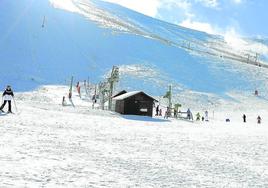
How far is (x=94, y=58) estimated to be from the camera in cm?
9350

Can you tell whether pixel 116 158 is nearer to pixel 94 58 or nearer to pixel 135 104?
pixel 135 104

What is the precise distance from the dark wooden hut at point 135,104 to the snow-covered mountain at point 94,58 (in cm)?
2806

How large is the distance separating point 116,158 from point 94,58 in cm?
7824

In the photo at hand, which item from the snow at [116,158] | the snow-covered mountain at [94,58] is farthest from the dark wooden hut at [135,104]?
the snow-covered mountain at [94,58]

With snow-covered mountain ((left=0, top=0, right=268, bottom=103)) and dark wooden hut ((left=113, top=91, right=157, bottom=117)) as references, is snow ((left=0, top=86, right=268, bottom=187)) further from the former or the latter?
snow-covered mountain ((left=0, top=0, right=268, bottom=103))

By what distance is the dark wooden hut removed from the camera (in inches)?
1676

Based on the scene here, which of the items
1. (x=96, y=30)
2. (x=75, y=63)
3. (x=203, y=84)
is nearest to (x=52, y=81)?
(x=75, y=63)

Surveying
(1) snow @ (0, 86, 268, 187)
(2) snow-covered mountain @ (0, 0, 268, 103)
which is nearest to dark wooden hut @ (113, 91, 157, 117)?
(1) snow @ (0, 86, 268, 187)

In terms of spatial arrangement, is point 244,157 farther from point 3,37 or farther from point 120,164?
point 3,37

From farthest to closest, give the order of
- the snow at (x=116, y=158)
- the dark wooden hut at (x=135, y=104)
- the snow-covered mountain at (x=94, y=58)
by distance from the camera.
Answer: the snow-covered mountain at (x=94, y=58), the dark wooden hut at (x=135, y=104), the snow at (x=116, y=158)

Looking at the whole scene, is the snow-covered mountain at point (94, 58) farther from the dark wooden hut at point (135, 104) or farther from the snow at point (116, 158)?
the snow at point (116, 158)

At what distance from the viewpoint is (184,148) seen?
20.5 m

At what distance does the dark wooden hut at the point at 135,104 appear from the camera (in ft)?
140

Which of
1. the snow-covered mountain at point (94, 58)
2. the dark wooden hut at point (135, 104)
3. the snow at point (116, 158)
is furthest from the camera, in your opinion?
the snow-covered mountain at point (94, 58)
